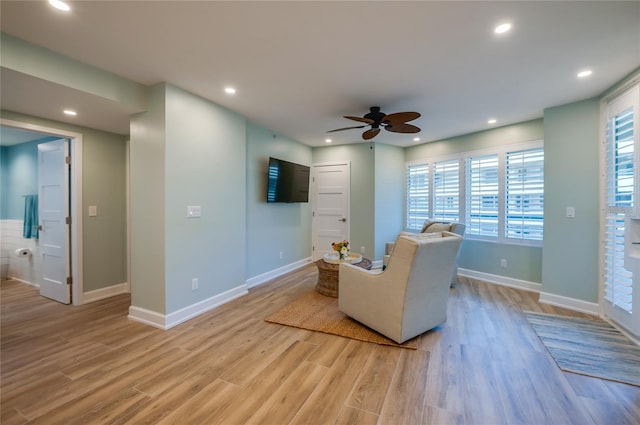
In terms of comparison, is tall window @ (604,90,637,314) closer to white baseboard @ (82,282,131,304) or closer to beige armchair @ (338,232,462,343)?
beige armchair @ (338,232,462,343)

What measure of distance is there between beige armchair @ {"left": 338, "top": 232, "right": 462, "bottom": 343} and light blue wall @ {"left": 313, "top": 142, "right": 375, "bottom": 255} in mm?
2598

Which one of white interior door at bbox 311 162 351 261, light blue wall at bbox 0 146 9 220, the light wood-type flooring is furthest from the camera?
white interior door at bbox 311 162 351 261

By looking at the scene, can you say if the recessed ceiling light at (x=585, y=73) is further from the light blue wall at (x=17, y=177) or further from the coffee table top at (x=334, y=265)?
the light blue wall at (x=17, y=177)

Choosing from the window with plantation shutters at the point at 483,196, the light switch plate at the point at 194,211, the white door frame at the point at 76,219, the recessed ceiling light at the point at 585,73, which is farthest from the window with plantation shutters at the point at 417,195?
the white door frame at the point at 76,219

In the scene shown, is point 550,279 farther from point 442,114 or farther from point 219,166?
point 219,166

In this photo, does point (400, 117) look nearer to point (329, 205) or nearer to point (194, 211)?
point (194, 211)

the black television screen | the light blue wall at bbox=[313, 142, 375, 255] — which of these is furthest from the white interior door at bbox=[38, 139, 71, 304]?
the light blue wall at bbox=[313, 142, 375, 255]

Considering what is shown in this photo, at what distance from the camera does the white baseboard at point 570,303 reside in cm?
311

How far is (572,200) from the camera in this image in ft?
10.6

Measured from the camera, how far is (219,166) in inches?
133

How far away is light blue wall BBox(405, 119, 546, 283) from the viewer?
12.9ft

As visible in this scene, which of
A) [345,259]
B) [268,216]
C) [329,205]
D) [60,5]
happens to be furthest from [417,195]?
[60,5]

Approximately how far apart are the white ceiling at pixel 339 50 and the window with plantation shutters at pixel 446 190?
163 centimetres

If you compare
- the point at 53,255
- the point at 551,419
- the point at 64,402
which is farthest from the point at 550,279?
the point at 53,255
